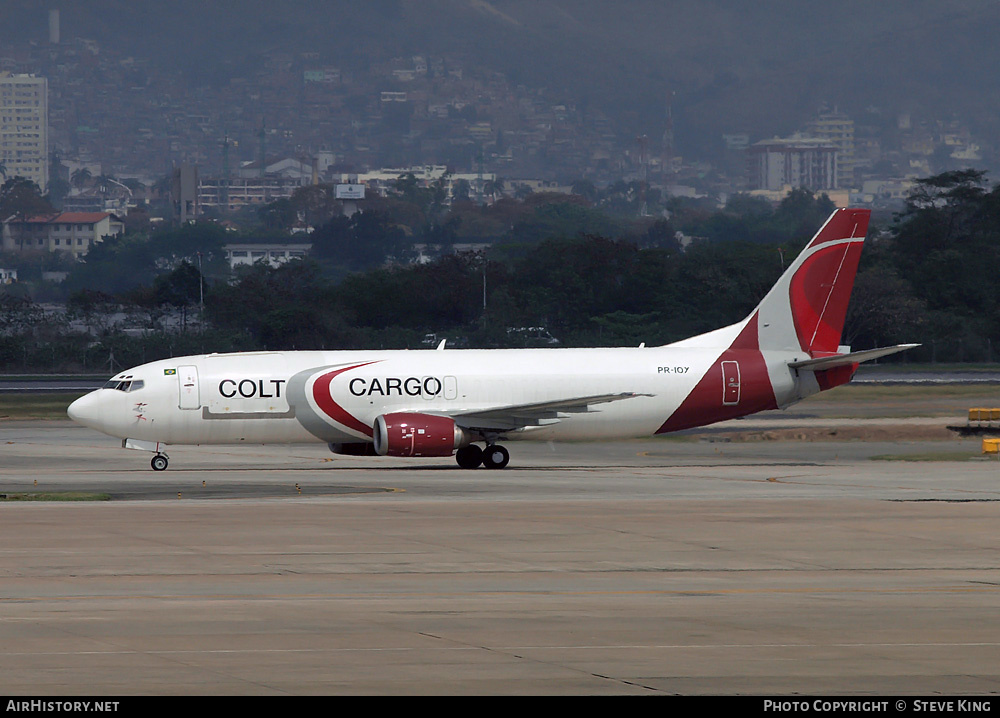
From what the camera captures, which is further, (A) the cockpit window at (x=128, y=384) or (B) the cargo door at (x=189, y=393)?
(A) the cockpit window at (x=128, y=384)

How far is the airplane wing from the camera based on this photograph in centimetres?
4697

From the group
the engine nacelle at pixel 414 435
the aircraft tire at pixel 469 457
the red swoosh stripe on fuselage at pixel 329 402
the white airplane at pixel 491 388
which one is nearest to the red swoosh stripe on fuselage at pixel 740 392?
the white airplane at pixel 491 388

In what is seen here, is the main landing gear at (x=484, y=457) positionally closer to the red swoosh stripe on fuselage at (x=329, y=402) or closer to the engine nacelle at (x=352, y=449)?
the engine nacelle at (x=352, y=449)

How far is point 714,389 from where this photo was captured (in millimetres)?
48625

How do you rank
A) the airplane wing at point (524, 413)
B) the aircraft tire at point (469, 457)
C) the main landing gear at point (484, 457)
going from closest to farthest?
1. the airplane wing at point (524, 413)
2. the main landing gear at point (484, 457)
3. the aircraft tire at point (469, 457)

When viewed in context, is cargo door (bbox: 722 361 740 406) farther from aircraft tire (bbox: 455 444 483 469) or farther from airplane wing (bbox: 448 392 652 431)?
aircraft tire (bbox: 455 444 483 469)

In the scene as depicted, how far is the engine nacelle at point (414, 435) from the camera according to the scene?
45.8m

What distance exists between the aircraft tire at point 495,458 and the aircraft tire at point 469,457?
215 mm

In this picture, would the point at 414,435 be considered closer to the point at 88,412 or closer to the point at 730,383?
the point at 88,412

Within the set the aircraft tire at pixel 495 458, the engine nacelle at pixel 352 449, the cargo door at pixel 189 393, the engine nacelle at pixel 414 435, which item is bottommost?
the aircraft tire at pixel 495 458

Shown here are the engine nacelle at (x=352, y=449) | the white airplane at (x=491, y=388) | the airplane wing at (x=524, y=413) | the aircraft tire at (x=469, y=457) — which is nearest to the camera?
the white airplane at (x=491, y=388)

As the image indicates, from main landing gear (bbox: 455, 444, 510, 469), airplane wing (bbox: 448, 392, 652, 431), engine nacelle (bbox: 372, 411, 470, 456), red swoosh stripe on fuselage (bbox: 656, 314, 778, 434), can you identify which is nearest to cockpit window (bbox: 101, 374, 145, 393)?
engine nacelle (bbox: 372, 411, 470, 456)
